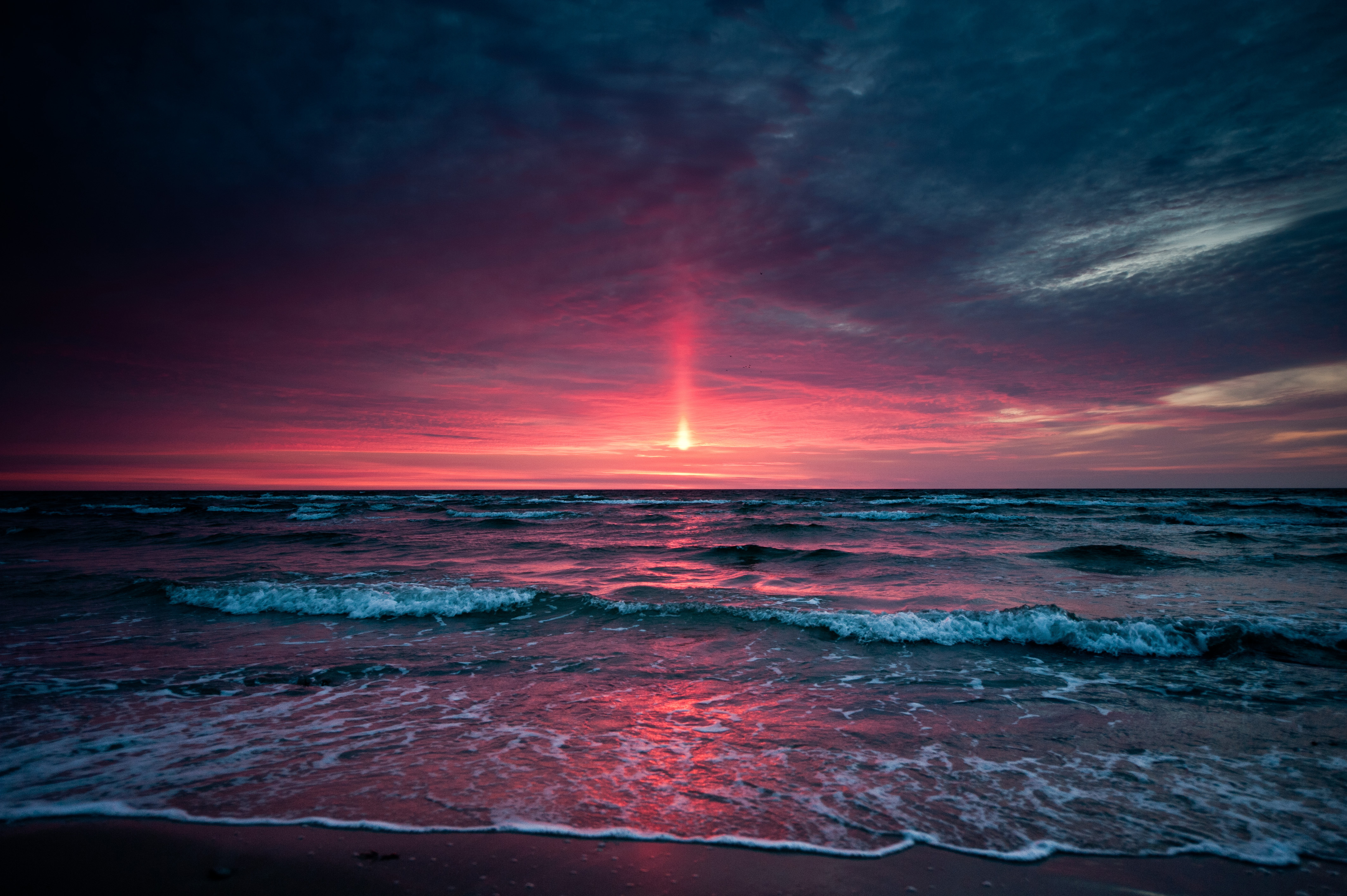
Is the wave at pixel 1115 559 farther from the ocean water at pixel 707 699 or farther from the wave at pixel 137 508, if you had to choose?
the wave at pixel 137 508

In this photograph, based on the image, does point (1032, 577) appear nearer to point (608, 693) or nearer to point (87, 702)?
point (608, 693)

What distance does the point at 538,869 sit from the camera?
351cm

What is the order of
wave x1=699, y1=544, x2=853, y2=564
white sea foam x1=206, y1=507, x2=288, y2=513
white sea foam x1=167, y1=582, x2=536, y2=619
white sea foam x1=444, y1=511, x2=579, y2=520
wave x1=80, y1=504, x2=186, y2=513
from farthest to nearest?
wave x1=80, y1=504, x2=186, y2=513
white sea foam x1=206, y1=507, x2=288, y2=513
white sea foam x1=444, y1=511, x2=579, y2=520
wave x1=699, y1=544, x2=853, y2=564
white sea foam x1=167, y1=582, x2=536, y2=619

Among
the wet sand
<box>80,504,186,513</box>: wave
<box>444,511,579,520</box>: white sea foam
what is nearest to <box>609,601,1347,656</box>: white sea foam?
the wet sand

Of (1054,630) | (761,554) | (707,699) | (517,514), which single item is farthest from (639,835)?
(517,514)

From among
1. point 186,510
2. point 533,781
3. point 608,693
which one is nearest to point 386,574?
point 608,693

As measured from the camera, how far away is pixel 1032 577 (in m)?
14.3

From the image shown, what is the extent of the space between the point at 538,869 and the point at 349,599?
381 inches

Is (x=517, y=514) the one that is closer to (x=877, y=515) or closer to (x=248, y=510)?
(x=248, y=510)

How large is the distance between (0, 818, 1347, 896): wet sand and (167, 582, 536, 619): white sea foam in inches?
285

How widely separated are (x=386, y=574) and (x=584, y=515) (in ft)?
77.7

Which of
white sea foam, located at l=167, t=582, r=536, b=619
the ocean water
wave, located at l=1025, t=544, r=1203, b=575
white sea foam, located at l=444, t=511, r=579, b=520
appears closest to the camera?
the ocean water

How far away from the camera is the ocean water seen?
164 inches

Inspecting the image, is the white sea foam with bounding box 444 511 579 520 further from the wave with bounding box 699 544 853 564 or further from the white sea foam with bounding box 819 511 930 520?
the white sea foam with bounding box 819 511 930 520
